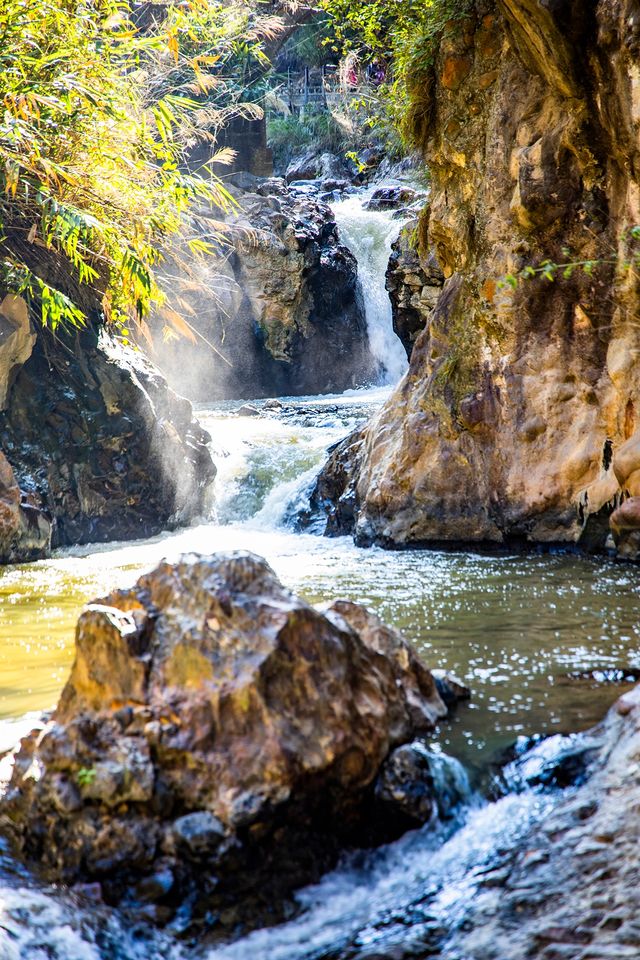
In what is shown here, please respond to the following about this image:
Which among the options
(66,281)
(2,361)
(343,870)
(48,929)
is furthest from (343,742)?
(66,281)

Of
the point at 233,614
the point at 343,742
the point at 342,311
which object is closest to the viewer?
the point at 343,742

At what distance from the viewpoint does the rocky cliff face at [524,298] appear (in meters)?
6.30

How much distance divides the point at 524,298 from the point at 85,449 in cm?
499

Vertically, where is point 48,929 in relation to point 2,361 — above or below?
below

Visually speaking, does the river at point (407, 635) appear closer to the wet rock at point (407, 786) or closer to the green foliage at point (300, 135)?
the wet rock at point (407, 786)

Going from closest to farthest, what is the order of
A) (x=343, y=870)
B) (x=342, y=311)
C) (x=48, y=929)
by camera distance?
(x=48, y=929)
(x=343, y=870)
(x=342, y=311)

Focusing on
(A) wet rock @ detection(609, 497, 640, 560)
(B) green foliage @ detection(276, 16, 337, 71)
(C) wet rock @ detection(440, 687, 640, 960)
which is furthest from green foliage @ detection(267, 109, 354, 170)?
(C) wet rock @ detection(440, 687, 640, 960)

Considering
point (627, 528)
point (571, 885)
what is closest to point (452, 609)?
point (627, 528)

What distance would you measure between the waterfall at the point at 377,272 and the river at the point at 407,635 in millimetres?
8212

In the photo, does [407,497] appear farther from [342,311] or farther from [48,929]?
[342,311]

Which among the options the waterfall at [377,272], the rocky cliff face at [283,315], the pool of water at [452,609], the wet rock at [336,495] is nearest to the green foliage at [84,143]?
the pool of water at [452,609]

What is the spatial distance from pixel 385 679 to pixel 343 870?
0.77 metres

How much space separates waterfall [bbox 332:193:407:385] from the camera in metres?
18.8

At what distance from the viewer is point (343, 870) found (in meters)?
2.61
